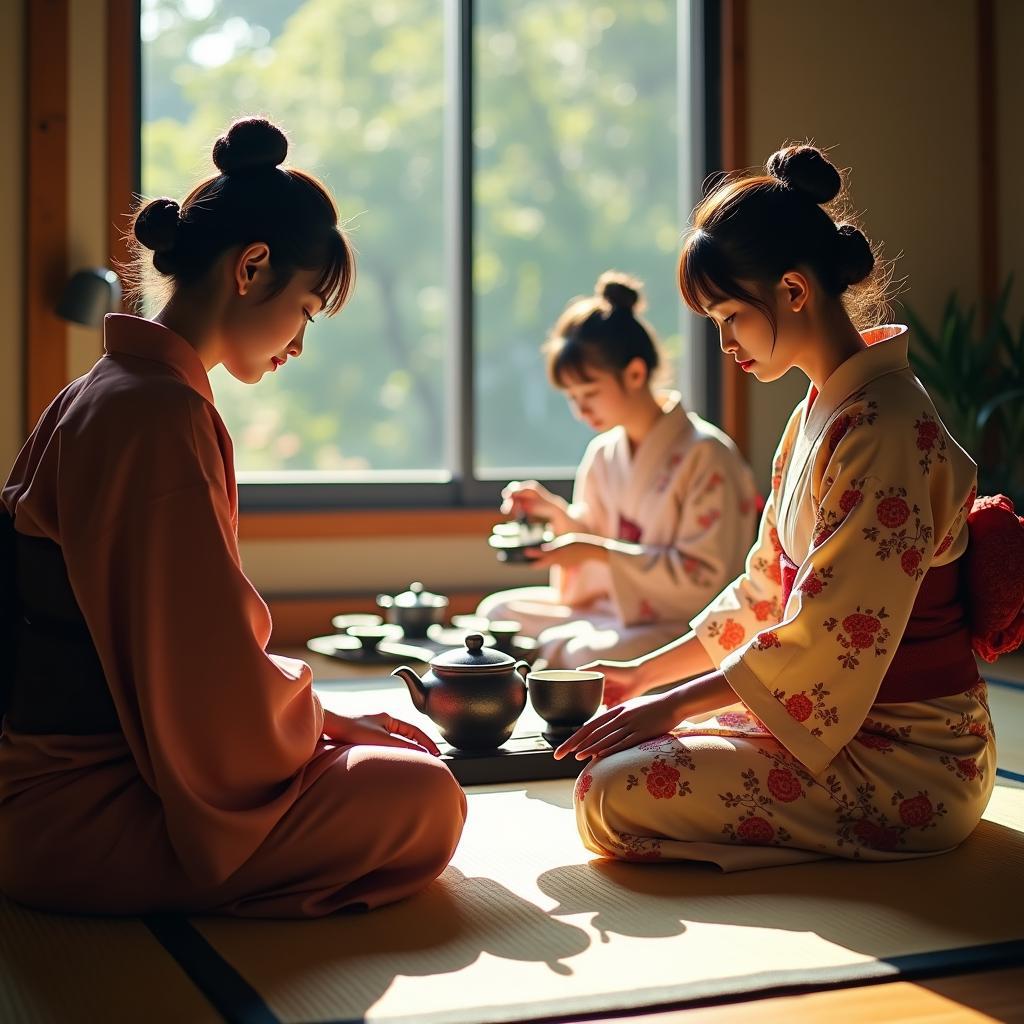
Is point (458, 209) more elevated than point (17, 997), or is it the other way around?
point (458, 209)

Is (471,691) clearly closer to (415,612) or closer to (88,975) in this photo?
(88,975)

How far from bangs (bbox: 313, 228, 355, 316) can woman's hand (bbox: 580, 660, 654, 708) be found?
943 mm

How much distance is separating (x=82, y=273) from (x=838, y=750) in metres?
3.31

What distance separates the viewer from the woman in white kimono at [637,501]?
151 inches

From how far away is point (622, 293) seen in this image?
12.9 feet

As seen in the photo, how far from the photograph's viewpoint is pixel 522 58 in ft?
28.4

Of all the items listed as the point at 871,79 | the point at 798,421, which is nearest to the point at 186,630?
the point at 798,421

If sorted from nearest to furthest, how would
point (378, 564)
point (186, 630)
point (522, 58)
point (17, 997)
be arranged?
point (17, 997), point (186, 630), point (378, 564), point (522, 58)

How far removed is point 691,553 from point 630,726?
5.91 feet

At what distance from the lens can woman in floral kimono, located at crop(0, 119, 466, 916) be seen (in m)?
1.72

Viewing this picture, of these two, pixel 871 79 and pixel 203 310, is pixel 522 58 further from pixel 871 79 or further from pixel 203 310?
pixel 203 310

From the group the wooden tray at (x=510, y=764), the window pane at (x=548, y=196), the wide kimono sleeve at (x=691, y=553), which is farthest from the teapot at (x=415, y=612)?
the window pane at (x=548, y=196)

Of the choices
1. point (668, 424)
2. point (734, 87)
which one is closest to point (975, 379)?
point (734, 87)

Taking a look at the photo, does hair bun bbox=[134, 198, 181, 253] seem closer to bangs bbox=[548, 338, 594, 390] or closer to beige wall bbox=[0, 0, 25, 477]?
bangs bbox=[548, 338, 594, 390]
